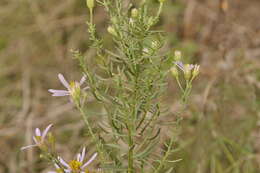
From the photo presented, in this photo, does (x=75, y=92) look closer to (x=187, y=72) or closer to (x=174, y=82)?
(x=187, y=72)

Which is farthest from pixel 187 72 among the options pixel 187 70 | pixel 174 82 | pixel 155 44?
pixel 174 82

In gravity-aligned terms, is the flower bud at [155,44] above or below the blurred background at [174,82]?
above

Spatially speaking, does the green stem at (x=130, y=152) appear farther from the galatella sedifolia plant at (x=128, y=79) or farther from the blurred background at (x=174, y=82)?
the blurred background at (x=174, y=82)

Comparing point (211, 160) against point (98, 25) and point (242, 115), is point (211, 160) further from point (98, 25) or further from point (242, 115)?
point (98, 25)

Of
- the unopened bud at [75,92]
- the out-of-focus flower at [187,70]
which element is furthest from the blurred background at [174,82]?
the unopened bud at [75,92]

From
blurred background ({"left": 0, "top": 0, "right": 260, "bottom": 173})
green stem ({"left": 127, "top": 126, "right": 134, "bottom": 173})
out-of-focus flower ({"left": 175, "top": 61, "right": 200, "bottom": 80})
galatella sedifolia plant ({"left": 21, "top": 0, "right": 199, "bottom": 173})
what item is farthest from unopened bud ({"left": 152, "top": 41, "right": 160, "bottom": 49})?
blurred background ({"left": 0, "top": 0, "right": 260, "bottom": 173})

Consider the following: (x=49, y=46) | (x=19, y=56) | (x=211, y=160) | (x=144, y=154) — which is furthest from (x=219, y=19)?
(x=144, y=154)

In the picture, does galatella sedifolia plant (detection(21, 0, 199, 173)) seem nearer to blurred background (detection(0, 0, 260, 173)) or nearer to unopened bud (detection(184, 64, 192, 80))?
unopened bud (detection(184, 64, 192, 80))

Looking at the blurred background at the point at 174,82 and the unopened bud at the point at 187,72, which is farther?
the blurred background at the point at 174,82
